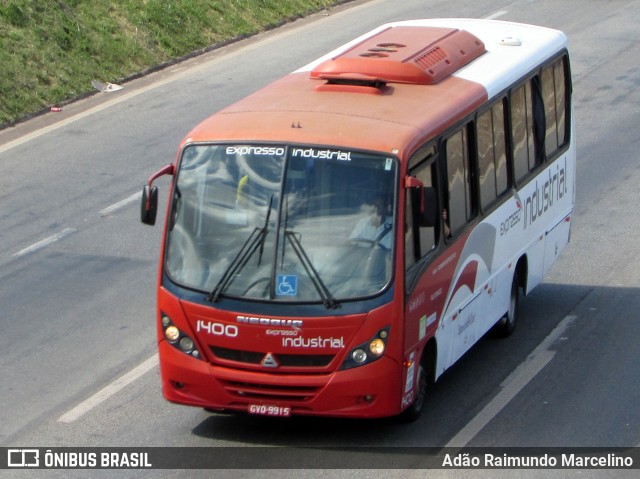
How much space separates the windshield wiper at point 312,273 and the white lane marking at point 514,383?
5.01 feet

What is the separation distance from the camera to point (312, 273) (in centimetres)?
924

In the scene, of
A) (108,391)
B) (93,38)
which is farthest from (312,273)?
(93,38)

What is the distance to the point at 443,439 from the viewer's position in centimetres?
991

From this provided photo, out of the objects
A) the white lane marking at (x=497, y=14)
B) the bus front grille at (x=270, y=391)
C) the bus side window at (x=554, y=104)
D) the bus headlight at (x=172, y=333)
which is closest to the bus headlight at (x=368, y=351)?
the bus front grille at (x=270, y=391)

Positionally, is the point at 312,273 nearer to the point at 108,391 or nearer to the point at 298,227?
the point at 298,227

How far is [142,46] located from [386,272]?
1536 centimetres

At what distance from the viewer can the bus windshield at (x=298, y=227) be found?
9273 millimetres

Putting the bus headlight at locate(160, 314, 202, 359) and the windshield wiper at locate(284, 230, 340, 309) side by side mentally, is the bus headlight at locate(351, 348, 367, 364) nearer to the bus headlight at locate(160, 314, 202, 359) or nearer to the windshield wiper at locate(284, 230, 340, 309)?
the windshield wiper at locate(284, 230, 340, 309)

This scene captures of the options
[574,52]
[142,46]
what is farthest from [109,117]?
[574,52]

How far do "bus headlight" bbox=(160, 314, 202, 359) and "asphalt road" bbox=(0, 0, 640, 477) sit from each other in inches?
29.7

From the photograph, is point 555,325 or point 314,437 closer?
point 314,437

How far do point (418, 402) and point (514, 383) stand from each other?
1.31m

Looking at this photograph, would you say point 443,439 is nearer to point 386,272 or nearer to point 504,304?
point 386,272

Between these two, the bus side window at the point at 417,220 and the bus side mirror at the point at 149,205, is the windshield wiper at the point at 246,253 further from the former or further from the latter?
the bus side window at the point at 417,220
